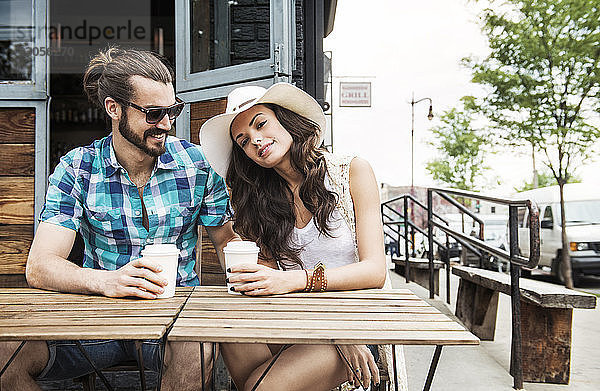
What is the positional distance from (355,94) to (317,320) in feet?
37.6

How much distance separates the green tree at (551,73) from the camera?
37.6 ft

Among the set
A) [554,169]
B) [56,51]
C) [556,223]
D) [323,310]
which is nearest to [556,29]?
[554,169]

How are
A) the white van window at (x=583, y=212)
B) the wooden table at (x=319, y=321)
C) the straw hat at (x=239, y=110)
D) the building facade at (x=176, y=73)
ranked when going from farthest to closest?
the white van window at (x=583, y=212) → the building facade at (x=176, y=73) → the straw hat at (x=239, y=110) → the wooden table at (x=319, y=321)

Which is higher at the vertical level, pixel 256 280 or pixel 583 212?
pixel 256 280

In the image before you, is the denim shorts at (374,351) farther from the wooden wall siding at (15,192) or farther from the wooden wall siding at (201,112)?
the wooden wall siding at (15,192)

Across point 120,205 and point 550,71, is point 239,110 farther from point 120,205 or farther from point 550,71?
point 550,71

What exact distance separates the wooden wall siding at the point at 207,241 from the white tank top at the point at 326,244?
1173mm

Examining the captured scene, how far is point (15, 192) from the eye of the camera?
135 inches

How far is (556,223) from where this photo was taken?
41.1ft

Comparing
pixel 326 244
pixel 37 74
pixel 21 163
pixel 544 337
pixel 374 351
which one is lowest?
pixel 544 337

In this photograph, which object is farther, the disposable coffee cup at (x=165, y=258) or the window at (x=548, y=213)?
the window at (x=548, y=213)

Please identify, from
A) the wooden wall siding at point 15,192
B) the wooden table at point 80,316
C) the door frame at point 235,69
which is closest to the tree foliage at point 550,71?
the door frame at point 235,69

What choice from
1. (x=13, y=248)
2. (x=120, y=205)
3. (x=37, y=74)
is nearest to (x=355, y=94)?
(x=37, y=74)

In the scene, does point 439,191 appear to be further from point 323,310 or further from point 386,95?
point 386,95
